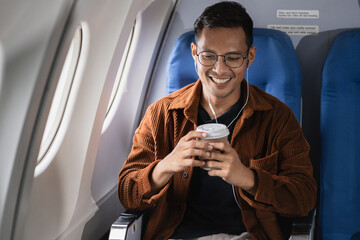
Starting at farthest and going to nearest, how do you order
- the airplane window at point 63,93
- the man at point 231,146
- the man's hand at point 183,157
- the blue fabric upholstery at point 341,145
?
the blue fabric upholstery at point 341,145 → the airplane window at point 63,93 → the man at point 231,146 → the man's hand at point 183,157

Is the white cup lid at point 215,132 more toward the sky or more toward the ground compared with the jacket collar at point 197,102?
more toward the ground

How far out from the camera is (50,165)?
6.38 feet

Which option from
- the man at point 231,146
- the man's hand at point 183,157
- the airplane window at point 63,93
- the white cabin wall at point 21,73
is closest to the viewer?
Answer: the white cabin wall at point 21,73

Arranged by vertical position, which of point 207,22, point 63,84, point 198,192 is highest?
point 207,22

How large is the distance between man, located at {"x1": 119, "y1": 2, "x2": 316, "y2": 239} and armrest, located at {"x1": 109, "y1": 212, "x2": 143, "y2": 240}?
5 cm

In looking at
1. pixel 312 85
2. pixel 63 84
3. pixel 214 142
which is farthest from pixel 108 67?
pixel 312 85

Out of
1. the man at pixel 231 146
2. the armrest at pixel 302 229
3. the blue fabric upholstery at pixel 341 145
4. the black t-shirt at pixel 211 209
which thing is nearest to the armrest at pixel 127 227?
the man at pixel 231 146

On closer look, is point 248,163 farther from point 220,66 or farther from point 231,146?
point 220,66

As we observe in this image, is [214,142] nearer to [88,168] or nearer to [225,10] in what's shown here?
[225,10]

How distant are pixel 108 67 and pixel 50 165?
1.89 ft

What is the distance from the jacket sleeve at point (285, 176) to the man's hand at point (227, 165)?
9 cm

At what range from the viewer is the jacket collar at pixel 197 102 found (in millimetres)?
1977

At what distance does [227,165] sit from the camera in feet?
5.33

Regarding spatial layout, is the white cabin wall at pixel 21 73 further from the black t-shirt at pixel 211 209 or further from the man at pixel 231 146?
the black t-shirt at pixel 211 209
